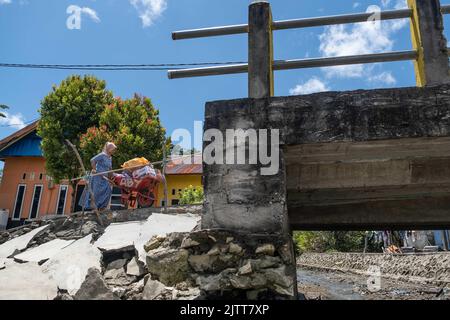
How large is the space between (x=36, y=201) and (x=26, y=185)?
1.07 meters

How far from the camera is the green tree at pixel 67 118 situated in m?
15.6

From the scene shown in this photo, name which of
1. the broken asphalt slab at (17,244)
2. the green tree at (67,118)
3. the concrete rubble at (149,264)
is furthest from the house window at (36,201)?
the concrete rubble at (149,264)

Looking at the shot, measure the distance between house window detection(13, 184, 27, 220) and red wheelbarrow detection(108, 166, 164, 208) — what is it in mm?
13691

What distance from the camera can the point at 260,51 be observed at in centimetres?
366

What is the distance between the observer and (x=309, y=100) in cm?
337

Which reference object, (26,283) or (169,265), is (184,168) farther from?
(169,265)

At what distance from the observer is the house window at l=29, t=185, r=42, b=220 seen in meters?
18.7

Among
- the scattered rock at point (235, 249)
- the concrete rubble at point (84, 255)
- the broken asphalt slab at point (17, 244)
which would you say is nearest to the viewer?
the scattered rock at point (235, 249)

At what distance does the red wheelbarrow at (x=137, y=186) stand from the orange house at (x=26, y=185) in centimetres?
1218

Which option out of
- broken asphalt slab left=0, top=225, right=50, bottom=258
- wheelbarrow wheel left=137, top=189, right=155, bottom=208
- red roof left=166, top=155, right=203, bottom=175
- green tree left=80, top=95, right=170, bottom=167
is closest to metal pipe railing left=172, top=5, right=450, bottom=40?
broken asphalt slab left=0, top=225, right=50, bottom=258

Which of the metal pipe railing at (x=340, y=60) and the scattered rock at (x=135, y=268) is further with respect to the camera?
the scattered rock at (x=135, y=268)

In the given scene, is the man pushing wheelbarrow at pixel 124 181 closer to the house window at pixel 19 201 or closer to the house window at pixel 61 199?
the house window at pixel 61 199

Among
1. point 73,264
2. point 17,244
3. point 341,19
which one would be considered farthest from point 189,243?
point 17,244
